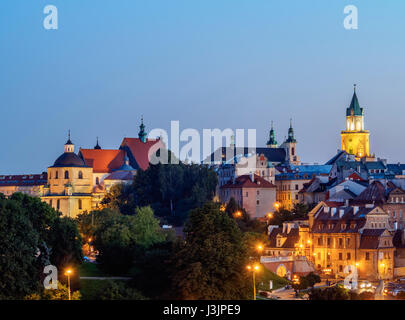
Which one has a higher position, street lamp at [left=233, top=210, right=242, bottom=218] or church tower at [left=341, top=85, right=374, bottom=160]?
church tower at [left=341, top=85, right=374, bottom=160]

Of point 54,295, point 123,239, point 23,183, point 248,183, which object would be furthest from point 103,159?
point 54,295

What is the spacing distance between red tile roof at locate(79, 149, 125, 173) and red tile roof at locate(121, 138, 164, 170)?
1.73 metres

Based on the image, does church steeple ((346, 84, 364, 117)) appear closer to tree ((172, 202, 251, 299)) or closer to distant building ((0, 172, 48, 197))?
distant building ((0, 172, 48, 197))

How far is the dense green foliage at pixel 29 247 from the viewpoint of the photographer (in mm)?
62875

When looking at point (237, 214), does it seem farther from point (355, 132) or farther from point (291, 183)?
point (355, 132)

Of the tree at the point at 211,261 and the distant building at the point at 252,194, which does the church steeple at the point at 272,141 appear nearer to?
the distant building at the point at 252,194

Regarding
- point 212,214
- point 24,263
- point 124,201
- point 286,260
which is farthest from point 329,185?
point 24,263

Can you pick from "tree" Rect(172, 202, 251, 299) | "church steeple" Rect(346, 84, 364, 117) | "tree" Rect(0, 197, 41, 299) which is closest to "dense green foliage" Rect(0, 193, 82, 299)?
"tree" Rect(0, 197, 41, 299)

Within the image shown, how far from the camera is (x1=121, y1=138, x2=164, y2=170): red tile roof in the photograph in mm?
146500

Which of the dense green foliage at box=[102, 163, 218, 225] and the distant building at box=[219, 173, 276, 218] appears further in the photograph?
the distant building at box=[219, 173, 276, 218]

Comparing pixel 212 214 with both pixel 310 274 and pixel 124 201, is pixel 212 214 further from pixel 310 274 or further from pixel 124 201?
pixel 124 201

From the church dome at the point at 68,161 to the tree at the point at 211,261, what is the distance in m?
67.4

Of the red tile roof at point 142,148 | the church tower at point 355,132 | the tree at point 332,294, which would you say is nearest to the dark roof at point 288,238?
the tree at point 332,294

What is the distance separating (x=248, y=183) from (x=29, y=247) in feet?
183
